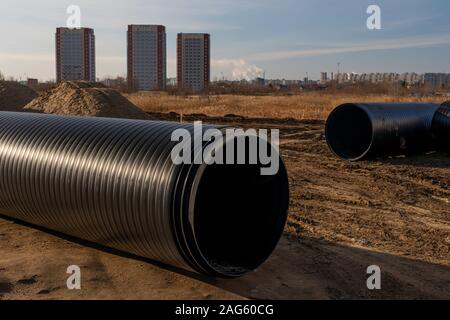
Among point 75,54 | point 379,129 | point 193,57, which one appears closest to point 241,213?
point 379,129

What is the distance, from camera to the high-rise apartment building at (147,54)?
110m

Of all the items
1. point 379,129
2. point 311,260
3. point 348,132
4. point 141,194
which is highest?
point 379,129

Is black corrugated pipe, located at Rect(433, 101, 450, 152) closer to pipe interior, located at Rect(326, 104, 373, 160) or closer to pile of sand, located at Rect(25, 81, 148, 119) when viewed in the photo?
pipe interior, located at Rect(326, 104, 373, 160)

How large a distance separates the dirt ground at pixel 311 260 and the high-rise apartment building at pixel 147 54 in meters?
102

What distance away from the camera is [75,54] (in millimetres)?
101250

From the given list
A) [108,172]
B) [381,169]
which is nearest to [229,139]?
[108,172]

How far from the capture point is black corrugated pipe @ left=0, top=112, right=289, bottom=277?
501 cm

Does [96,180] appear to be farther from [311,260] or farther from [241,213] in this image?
[311,260]

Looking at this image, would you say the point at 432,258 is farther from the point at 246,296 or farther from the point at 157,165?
the point at 157,165

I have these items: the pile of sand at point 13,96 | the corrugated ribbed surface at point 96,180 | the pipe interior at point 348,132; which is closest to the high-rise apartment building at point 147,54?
the pile of sand at point 13,96

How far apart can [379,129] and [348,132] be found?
69.6 inches

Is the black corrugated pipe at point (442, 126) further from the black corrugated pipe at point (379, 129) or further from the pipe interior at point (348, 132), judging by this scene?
the pipe interior at point (348, 132)

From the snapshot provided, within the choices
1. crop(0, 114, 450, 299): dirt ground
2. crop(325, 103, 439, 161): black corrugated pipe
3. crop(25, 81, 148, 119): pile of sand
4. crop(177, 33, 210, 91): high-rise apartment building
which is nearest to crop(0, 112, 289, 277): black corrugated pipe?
crop(0, 114, 450, 299): dirt ground

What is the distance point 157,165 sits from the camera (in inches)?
204
